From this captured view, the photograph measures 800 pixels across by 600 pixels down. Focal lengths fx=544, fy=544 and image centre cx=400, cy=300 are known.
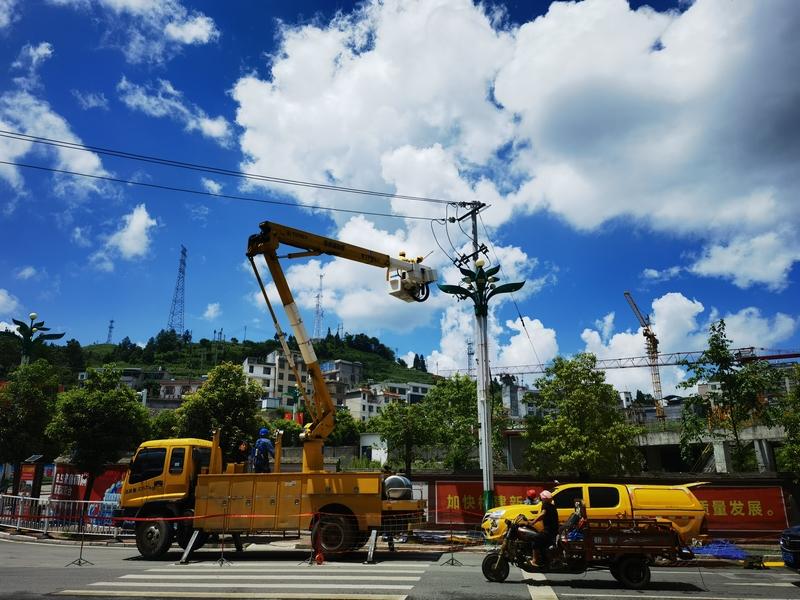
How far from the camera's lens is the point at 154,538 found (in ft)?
44.7

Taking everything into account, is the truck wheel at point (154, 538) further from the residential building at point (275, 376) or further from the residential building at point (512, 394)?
the residential building at point (275, 376)

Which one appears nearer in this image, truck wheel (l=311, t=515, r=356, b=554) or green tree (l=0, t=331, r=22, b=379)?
truck wheel (l=311, t=515, r=356, b=554)

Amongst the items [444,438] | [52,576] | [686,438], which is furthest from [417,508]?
[444,438]

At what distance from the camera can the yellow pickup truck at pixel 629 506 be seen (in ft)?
41.9

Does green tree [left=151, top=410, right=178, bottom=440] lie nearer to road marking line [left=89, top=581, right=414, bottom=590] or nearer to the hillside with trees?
road marking line [left=89, top=581, right=414, bottom=590]

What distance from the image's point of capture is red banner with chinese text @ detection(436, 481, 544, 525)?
20.5 m

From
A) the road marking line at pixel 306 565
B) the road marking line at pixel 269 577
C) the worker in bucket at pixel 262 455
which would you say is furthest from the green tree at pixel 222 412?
the road marking line at pixel 269 577

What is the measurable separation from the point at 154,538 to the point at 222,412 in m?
15.4

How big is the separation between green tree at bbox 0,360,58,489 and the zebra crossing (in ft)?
54.4

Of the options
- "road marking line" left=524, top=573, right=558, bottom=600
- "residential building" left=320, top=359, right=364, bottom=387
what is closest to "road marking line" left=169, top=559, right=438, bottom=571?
"road marking line" left=524, top=573, right=558, bottom=600

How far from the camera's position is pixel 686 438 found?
2202 centimetres

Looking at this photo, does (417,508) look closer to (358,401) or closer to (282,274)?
(282,274)

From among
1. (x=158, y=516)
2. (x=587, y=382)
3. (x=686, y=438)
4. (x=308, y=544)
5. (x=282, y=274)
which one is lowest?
(x=308, y=544)

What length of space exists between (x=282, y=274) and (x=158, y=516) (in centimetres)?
705
